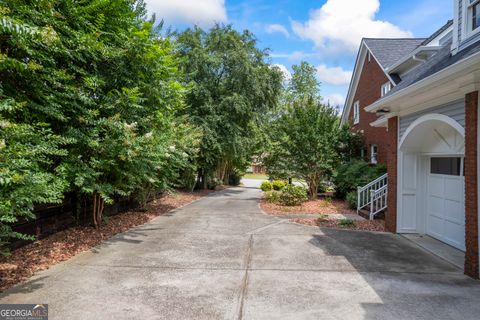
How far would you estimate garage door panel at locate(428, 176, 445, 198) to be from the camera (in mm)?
6930

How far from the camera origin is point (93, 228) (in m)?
7.62

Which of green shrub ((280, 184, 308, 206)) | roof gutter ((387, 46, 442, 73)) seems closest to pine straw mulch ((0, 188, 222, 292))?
green shrub ((280, 184, 308, 206))

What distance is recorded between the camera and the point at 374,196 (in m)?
9.87

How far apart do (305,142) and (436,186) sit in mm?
6701

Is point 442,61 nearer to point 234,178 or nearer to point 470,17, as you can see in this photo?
point 470,17

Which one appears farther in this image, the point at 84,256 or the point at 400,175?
the point at 400,175

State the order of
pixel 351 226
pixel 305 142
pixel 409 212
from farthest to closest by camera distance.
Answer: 1. pixel 305 142
2. pixel 351 226
3. pixel 409 212

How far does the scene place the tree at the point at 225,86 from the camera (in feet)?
53.4

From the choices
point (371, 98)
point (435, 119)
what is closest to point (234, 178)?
point (371, 98)

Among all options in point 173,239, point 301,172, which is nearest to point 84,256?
point 173,239

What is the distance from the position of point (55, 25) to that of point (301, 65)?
128ft

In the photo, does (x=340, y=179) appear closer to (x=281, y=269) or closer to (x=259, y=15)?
(x=259, y=15)

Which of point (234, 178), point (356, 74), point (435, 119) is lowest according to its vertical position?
point (234, 178)

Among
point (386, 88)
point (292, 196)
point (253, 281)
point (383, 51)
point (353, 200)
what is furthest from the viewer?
point (383, 51)
